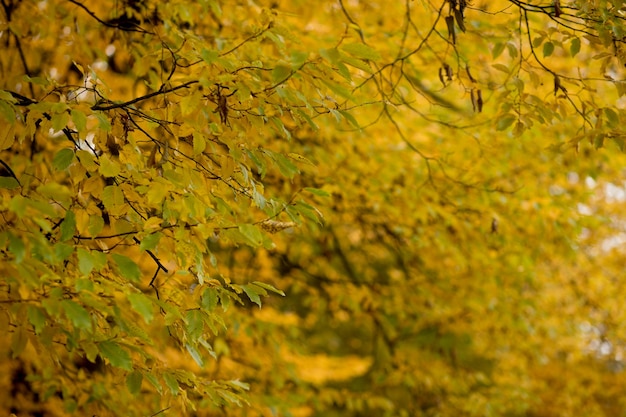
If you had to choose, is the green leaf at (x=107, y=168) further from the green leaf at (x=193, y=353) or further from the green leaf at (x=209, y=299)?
the green leaf at (x=193, y=353)

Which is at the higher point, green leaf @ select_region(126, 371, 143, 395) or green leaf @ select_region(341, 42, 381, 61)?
green leaf @ select_region(341, 42, 381, 61)

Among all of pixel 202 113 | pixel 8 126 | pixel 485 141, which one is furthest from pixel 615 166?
pixel 8 126

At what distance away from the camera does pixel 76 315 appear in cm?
152

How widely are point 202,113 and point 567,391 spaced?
29.3 ft

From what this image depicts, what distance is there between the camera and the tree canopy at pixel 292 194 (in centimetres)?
184

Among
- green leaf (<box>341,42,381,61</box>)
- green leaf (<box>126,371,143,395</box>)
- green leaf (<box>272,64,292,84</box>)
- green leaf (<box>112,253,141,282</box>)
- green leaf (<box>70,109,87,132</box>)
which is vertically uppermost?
green leaf (<box>341,42,381,61</box>)

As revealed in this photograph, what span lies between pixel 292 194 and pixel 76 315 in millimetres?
2558

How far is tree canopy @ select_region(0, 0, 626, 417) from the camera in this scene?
184cm

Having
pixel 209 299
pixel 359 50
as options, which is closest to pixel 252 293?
pixel 209 299

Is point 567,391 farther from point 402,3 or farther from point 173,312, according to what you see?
point 173,312

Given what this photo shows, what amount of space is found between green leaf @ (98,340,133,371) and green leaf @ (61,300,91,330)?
0.19 metres

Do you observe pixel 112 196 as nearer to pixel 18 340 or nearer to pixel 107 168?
pixel 107 168

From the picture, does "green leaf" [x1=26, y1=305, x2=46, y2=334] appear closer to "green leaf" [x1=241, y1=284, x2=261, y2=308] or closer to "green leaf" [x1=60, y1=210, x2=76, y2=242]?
"green leaf" [x1=60, y1=210, x2=76, y2=242]

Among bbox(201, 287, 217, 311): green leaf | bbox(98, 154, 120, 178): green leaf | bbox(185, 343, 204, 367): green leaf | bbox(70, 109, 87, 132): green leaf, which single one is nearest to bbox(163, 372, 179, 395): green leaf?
bbox(185, 343, 204, 367): green leaf
